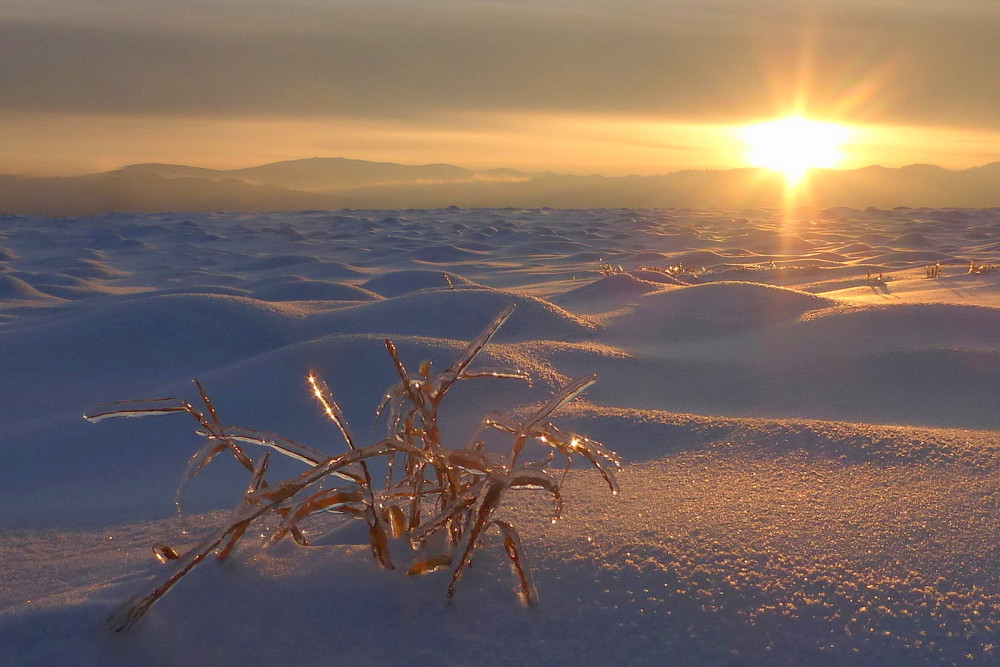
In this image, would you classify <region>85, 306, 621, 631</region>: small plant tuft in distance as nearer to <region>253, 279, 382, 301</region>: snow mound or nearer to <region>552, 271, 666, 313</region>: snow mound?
<region>552, 271, 666, 313</region>: snow mound

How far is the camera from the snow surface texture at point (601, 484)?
0.85 metres

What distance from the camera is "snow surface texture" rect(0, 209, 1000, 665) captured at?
2.78 feet

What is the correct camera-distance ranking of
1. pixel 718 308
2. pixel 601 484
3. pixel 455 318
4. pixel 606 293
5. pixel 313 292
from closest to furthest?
pixel 601 484 < pixel 455 318 < pixel 718 308 < pixel 606 293 < pixel 313 292

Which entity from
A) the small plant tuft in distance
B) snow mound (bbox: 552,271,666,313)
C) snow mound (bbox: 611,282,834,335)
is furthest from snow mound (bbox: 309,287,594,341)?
the small plant tuft in distance

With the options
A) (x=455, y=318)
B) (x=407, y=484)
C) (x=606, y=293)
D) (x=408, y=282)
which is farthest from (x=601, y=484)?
(x=408, y=282)

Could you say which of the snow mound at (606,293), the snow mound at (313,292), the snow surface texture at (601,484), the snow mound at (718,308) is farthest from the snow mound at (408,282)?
the snow mound at (718,308)

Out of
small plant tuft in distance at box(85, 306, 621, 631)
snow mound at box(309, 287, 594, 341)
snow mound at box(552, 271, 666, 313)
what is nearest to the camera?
small plant tuft in distance at box(85, 306, 621, 631)

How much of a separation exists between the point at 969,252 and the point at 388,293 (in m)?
6.43

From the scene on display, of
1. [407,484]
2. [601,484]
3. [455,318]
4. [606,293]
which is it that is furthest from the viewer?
[606,293]

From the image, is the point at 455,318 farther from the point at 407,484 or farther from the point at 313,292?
the point at 407,484

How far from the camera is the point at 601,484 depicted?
1.35 metres

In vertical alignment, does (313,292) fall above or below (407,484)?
below

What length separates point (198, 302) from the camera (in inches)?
129

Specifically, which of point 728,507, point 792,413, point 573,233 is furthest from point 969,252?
point 728,507
